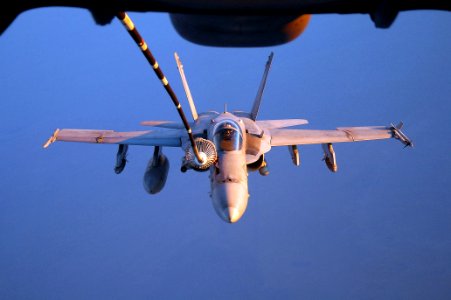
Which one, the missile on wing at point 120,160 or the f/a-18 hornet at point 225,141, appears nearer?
the f/a-18 hornet at point 225,141

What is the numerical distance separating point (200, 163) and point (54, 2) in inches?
195

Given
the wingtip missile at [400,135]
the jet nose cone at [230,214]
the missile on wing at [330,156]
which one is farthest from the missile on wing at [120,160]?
the wingtip missile at [400,135]

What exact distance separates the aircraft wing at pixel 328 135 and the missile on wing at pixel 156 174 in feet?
10.5

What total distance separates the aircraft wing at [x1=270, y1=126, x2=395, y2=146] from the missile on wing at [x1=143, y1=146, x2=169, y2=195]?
321 cm

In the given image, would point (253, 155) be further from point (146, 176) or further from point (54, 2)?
point (54, 2)

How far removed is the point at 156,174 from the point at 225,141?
3441 millimetres

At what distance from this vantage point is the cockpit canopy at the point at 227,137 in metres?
8.09

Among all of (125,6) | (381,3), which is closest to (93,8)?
(125,6)

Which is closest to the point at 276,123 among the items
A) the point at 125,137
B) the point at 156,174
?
the point at 156,174

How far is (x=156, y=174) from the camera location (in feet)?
35.5

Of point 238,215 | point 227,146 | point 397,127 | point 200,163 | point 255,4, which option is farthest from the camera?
point 397,127

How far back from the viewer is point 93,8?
1.36 m

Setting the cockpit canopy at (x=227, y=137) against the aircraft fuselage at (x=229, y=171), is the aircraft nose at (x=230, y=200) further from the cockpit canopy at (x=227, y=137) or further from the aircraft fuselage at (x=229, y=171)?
the cockpit canopy at (x=227, y=137)

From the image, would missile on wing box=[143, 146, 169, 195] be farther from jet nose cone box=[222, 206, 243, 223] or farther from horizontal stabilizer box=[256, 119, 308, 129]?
jet nose cone box=[222, 206, 243, 223]
